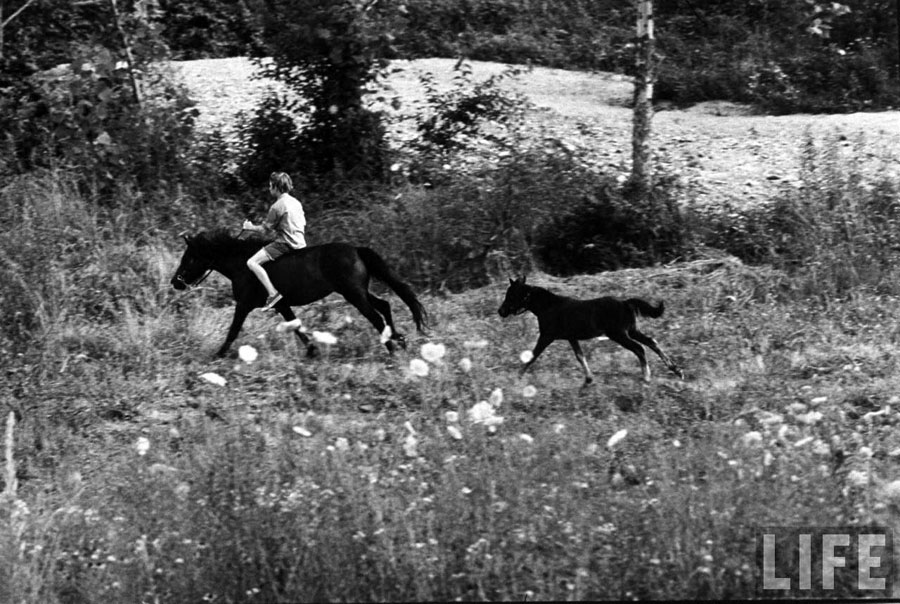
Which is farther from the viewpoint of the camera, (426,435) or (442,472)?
(426,435)

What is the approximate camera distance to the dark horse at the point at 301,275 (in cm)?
1235

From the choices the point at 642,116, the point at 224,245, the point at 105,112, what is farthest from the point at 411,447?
the point at 105,112

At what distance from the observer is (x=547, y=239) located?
51.7 feet

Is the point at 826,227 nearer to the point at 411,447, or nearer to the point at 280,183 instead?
the point at 280,183

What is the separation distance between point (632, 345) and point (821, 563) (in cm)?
403

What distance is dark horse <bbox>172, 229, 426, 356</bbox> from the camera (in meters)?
12.4

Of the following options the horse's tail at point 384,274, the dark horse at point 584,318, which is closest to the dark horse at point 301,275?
the horse's tail at point 384,274

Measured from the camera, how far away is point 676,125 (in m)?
19.6

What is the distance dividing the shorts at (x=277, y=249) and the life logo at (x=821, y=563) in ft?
19.9

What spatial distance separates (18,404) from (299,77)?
7.20 metres

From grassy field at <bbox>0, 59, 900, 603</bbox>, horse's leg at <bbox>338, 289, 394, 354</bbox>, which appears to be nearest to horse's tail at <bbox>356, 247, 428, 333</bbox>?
horse's leg at <bbox>338, 289, 394, 354</bbox>

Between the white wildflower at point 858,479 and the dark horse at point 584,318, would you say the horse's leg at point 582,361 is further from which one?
the white wildflower at point 858,479

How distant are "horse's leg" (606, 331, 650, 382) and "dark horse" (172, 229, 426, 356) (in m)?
2.05

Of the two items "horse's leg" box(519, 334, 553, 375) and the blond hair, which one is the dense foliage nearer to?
the blond hair
